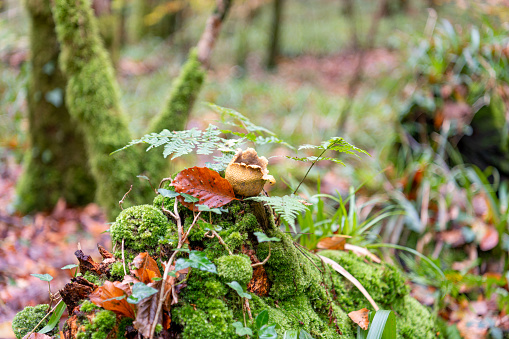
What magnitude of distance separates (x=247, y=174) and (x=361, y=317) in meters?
0.79

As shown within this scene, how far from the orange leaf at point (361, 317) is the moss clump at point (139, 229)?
2.79ft

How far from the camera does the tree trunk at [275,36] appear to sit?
30.1 feet

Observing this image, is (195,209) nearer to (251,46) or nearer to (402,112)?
(402,112)

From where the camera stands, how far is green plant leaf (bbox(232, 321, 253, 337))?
101 cm

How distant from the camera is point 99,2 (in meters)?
3.21

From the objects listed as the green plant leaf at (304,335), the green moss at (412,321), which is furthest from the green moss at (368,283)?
the green plant leaf at (304,335)

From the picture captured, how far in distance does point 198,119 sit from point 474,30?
14.3ft

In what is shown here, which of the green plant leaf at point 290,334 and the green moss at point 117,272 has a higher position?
the green moss at point 117,272

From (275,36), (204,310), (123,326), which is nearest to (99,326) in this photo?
(123,326)

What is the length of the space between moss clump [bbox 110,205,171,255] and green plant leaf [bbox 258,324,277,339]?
1.54ft

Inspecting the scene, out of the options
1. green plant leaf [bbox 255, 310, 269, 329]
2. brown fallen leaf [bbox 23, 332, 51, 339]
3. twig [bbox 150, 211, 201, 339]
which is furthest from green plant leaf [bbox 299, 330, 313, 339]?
brown fallen leaf [bbox 23, 332, 51, 339]

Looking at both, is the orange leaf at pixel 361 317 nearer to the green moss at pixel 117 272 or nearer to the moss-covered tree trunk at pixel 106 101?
the green moss at pixel 117 272

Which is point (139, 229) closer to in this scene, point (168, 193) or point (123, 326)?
point (168, 193)

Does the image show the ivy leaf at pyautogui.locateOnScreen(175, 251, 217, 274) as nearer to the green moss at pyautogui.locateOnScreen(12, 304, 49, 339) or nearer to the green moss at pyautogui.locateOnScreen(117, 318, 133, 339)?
the green moss at pyautogui.locateOnScreen(117, 318, 133, 339)
